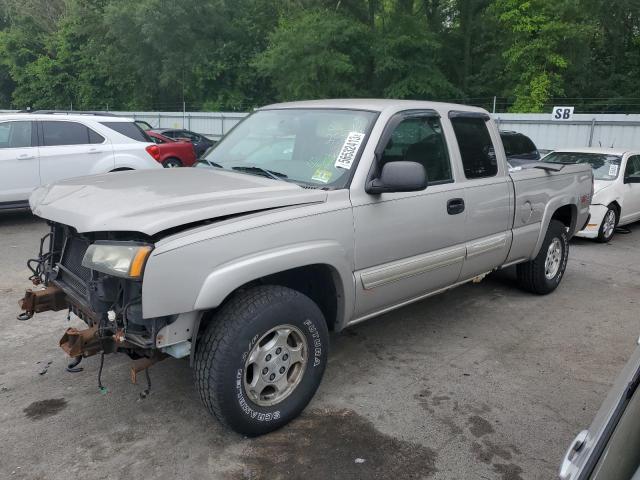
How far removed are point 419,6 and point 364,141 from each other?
26094 millimetres

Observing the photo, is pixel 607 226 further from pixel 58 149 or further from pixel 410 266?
pixel 58 149

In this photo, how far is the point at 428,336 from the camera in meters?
4.81

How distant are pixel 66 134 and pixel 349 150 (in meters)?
7.08

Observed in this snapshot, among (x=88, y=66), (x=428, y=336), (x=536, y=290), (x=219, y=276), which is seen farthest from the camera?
(x=88, y=66)

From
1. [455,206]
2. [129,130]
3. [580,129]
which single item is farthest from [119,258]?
[580,129]

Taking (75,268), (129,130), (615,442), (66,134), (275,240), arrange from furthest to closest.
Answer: (129,130) → (66,134) → (75,268) → (275,240) → (615,442)

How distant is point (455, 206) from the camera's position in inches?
170

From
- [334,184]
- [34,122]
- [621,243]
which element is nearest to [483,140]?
[334,184]

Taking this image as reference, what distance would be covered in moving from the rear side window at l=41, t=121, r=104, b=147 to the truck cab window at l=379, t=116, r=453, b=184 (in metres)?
6.89

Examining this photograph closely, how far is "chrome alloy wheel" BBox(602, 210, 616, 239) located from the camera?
8812 mm

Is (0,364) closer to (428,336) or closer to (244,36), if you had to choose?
(428,336)

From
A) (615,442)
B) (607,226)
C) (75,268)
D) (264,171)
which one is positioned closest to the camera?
(615,442)

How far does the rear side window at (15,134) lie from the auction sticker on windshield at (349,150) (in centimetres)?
697

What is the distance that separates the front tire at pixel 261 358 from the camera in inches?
117
